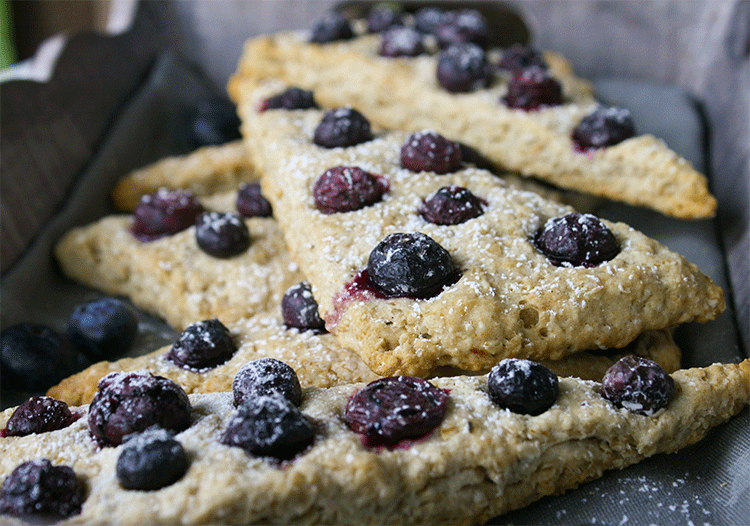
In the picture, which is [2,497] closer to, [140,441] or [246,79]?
[140,441]

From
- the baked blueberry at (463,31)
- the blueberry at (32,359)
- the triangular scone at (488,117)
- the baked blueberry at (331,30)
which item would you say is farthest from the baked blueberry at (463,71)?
the blueberry at (32,359)

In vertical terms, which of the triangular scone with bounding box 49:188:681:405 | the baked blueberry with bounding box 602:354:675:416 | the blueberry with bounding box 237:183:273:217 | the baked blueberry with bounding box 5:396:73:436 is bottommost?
the triangular scone with bounding box 49:188:681:405

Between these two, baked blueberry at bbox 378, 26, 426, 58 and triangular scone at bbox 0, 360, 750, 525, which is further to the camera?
baked blueberry at bbox 378, 26, 426, 58

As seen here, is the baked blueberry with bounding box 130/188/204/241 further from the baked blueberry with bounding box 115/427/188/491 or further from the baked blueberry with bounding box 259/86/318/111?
the baked blueberry with bounding box 115/427/188/491

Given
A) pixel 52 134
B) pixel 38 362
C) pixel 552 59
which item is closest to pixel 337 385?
pixel 38 362

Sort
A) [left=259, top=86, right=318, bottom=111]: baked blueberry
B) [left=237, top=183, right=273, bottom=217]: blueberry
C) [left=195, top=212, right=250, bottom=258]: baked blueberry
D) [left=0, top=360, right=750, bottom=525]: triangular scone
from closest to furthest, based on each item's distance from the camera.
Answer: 1. [left=0, top=360, right=750, bottom=525]: triangular scone
2. [left=195, top=212, right=250, bottom=258]: baked blueberry
3. [left=237, top=183, right=273, bottom=217]: blueberry
4. [left=259, top=86, right=318, bottom=111]: baked blueberry

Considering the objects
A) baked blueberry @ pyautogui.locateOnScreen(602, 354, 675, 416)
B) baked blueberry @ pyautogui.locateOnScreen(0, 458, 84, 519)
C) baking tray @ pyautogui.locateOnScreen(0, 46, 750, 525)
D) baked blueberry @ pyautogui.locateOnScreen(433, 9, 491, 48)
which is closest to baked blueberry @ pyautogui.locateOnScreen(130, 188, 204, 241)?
baking tray @ pyautogui.locateOnScreen(0, 46, 750, 525)

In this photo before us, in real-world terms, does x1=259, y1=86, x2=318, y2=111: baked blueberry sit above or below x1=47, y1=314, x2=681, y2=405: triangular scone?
above
